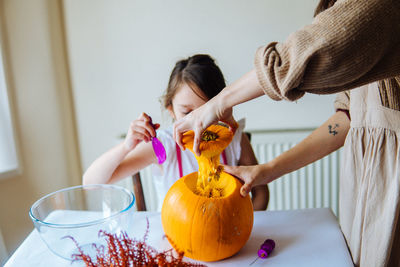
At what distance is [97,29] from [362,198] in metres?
1.65

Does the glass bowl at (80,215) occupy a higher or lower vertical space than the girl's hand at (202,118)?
lower

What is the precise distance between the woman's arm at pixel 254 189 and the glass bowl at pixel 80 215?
552 millimetres

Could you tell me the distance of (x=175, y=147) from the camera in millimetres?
1168

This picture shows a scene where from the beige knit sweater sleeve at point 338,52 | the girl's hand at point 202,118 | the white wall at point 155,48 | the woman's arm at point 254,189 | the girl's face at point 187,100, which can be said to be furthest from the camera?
the white wall at point 155,48

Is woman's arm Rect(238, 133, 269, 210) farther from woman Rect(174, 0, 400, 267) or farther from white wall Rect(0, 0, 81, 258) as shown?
white wall Rect(0, 0, 81, 258)

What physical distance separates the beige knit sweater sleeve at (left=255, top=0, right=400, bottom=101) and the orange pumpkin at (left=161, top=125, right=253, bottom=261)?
0.87 ft

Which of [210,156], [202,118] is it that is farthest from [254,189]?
[202,118]

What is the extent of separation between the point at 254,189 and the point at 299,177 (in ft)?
2.14

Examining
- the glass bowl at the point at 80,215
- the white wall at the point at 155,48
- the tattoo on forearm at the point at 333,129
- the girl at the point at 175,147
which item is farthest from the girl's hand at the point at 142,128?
the white wall at the point at 155,48

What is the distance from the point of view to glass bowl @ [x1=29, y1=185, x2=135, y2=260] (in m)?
0.62

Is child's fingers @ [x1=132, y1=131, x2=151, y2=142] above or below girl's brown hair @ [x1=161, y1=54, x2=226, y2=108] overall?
below

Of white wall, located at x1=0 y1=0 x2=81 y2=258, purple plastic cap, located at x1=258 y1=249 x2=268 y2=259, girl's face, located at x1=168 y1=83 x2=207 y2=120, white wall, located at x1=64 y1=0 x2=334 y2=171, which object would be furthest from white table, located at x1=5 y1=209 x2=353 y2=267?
white wall, located at x1=64 y1=0 x2=334 y2=171

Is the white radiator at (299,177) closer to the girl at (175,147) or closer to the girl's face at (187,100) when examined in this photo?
the girl at (175,147)

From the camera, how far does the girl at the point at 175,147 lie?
3.30 feet
